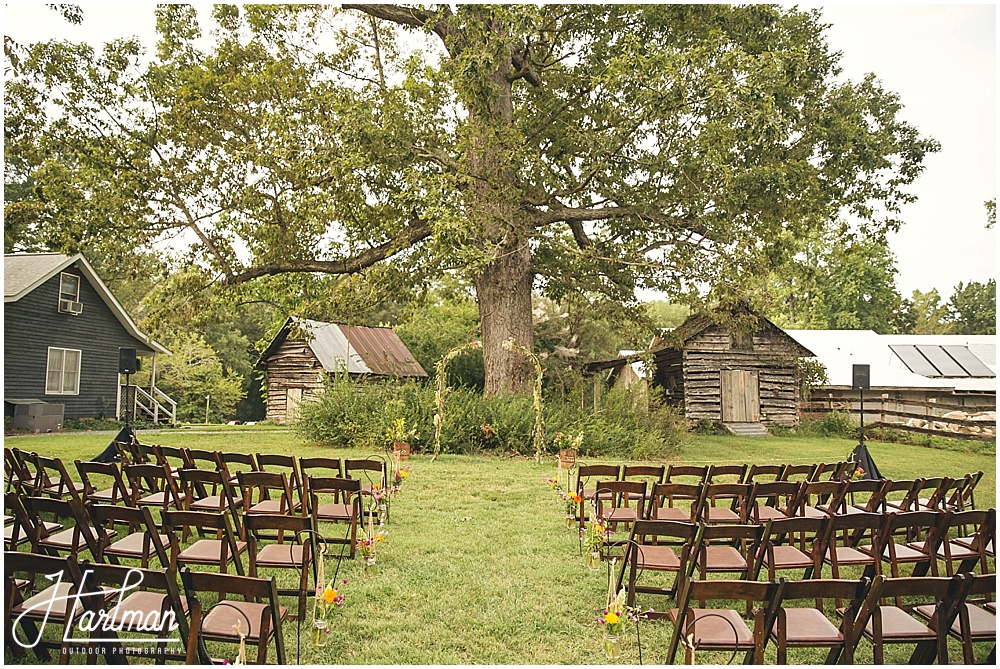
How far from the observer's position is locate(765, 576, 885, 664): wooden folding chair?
3.29 metres

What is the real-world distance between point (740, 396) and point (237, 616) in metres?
20.0

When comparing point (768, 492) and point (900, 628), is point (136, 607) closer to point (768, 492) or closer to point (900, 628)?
point (900, 628)

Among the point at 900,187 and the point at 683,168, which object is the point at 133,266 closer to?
the point at 683,168

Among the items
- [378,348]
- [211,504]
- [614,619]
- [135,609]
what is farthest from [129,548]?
[378,348]

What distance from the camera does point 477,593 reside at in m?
5.20

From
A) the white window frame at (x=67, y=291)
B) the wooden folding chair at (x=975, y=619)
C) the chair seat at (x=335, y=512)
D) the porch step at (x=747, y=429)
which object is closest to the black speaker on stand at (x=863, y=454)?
the wooden folding chair at (x=975, y=619)

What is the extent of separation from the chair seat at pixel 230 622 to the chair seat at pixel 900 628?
2984 millimetres

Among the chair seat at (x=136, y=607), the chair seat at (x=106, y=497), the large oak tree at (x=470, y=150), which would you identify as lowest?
the chair seat at (x=136, y=607)

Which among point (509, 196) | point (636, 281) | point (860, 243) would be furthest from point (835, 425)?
point (509, 196)

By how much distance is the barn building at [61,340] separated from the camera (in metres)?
19.0

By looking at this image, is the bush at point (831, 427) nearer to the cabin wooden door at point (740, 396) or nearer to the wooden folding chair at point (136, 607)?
the cabin wooden door at point (740, 396)

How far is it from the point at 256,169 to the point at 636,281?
8451 millimetres

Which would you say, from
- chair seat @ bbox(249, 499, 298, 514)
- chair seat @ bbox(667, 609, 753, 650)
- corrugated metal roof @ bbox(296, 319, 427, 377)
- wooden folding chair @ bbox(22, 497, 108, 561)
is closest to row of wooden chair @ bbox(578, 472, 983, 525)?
chair seat @ bbox(667, 609, 753, 650)

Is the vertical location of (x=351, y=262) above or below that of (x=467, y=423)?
above
